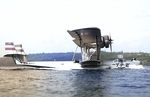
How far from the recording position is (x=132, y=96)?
17.6 metres

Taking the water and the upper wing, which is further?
the upper wing

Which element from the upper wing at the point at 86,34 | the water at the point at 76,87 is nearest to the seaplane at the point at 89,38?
the upper wing at the point at 86,34

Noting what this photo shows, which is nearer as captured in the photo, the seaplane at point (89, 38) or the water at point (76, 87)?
the water at point (76, 87)

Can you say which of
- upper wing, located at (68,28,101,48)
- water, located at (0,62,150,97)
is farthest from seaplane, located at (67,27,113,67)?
water, located at (0,62,150,97)

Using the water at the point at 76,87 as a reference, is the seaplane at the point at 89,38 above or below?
above

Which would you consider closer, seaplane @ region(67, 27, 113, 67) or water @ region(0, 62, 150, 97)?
water @ region(0, 62, 150, 97)

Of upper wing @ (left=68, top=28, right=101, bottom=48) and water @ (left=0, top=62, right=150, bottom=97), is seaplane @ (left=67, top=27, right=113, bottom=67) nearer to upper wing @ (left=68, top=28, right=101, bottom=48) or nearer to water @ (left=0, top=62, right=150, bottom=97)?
upper wing @ (left=68, top=28, right=101, bottom=48)

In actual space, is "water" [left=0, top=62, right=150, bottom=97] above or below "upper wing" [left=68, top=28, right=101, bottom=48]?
below

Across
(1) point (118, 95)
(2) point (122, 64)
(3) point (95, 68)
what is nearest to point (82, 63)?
(3) point (95, 68)

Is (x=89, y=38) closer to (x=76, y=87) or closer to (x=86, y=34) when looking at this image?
(x=86, y=34)

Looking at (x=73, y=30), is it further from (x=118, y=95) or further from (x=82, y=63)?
(x=118, y=95)

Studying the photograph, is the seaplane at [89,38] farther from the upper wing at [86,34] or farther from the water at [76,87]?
the water at [76,87]

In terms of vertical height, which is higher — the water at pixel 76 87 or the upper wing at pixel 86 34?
the upper wing at pixel 86 34

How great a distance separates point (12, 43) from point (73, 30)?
6058 centimetres
